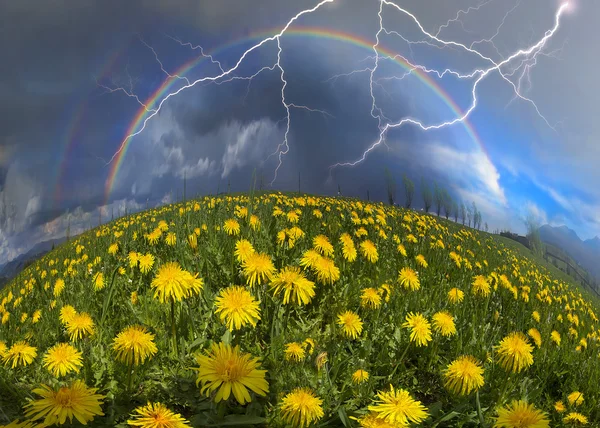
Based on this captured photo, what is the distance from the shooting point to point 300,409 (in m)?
1.24

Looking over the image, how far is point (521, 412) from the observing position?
120cm

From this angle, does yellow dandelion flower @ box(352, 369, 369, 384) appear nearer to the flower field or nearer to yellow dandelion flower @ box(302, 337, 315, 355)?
the flower field

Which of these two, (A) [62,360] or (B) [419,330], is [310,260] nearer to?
(B) [419,330]

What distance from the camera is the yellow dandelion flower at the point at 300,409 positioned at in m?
1.22

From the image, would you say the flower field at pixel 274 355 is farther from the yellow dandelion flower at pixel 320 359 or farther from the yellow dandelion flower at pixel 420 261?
the yellow dandelion flower at pixel 420 261

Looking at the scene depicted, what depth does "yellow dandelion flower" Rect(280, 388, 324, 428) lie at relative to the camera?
48.1 inches

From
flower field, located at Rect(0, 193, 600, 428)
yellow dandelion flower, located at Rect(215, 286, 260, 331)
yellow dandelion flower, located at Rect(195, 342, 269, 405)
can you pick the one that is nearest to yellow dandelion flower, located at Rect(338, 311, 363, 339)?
flower field, located at Rect(0, 193, 600, 428)

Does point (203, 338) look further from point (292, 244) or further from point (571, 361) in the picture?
point (571, 361)

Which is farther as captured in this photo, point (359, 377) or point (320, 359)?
point (359, 377)

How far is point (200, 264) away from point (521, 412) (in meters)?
2.01

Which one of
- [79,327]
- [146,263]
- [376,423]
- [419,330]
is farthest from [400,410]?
[146,263]

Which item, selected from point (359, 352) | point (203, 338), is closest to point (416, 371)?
point (359, 352)

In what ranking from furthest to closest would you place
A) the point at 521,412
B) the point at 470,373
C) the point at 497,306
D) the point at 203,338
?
the point at 497,306
the point at 203,338
the point at 470,373
the point at 521,412

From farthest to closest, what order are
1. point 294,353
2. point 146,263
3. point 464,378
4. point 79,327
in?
point 146,263
point 79,327
point 294,353
point 464,378
